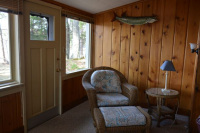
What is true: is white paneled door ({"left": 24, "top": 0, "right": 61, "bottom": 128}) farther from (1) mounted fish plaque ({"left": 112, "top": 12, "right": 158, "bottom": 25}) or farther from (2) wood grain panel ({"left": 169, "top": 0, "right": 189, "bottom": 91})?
(2) wood grain panel ({"left": 169, "top": 0, "right": 189, "bottom": 91})

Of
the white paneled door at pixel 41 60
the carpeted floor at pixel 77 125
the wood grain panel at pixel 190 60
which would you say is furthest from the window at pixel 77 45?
the wood grain panel at pixel 190 60

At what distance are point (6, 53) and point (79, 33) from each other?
64.5 inches

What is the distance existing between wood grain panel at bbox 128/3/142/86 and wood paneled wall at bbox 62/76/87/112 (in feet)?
3.77

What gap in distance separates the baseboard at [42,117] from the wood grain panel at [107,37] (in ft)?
5.26

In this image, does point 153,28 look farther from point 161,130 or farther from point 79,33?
point 161,130

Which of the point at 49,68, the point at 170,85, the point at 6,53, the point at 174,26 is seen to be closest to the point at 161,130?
the point at 170,85

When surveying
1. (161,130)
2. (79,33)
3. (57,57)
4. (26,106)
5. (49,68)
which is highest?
(79,33)

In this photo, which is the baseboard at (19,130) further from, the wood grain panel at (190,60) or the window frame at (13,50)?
the wood grain panel at (190,60)

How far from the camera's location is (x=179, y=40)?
288 cm

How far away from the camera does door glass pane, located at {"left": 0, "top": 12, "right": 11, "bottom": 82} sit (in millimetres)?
1986

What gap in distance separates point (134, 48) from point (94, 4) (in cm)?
121

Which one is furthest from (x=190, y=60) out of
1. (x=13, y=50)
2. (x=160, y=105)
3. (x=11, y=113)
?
(x=11, y=113)

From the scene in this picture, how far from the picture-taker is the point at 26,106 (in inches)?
91.4

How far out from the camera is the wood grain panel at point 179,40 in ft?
9.20
